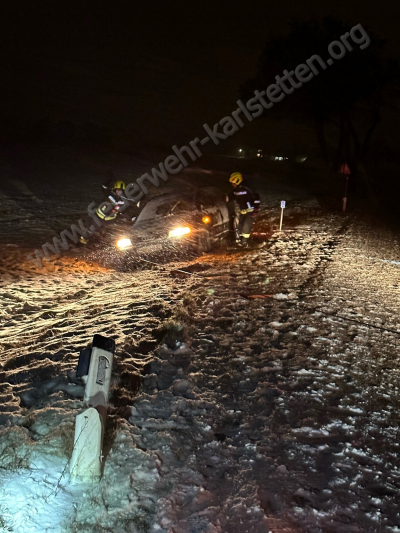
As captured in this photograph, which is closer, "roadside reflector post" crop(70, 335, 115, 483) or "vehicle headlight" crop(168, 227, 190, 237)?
"roadside reflector post" crop(70, 335, 115, 483)

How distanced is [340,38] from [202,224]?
20.7 metres

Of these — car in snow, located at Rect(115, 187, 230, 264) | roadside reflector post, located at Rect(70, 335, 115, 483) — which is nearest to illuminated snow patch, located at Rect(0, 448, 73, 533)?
roadside reflector post, located at Rect(70, 335, 115, 483)

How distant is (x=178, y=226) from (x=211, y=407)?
639 centimetres

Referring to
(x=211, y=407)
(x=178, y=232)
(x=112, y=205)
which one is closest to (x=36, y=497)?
(x=211, y=407)

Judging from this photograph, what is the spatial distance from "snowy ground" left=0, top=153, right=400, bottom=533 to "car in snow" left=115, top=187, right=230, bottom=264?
64.5 inches

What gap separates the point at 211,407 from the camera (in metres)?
4.47

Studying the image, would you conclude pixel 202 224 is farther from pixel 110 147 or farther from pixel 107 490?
pixel 110 147

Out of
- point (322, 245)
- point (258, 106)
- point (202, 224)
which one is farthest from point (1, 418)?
point (258, 106)

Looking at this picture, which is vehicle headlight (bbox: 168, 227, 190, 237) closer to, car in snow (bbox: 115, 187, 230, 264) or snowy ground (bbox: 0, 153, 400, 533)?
car in snow (bbox: 115, 187, 230, 264)

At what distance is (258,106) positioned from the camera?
101 ft

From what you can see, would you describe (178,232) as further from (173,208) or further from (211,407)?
(211,407)

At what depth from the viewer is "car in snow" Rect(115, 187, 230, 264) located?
33.1ft

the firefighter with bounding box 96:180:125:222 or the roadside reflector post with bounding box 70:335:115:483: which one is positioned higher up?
the firefighter with bounding box 96:180:125:222

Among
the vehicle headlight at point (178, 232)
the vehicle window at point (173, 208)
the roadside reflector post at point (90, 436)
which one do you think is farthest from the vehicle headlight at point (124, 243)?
the roadside reflector post at point (90, 436)
